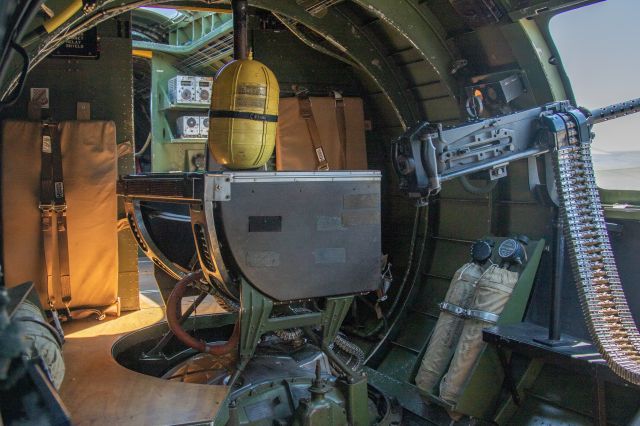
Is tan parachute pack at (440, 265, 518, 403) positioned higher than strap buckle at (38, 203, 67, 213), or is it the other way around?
strap buckle at (38, 203, 67, 213)

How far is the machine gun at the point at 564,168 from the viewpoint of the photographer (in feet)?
10.9

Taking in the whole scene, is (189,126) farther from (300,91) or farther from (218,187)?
(218,187)

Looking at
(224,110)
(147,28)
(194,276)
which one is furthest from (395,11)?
(147,28)

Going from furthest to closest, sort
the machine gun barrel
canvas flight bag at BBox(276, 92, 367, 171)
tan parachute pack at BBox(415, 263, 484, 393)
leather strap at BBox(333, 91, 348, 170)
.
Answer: leather strap at BBox(333, 91, 348, 170)
canvas flight bag at BBox(276, 92, 367, 171)
tan parachute pack at BBox(415, 263, 484, 393)
the machine gun barrel

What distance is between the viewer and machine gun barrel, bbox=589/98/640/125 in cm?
356

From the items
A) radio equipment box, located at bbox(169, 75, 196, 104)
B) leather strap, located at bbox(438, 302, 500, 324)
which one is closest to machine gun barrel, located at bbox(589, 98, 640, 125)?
leather strap, located at bbox(438, 302, 500, 324)

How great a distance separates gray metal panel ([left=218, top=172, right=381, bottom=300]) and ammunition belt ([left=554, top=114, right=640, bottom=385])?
1160 mm

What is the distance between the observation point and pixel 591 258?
3.42m

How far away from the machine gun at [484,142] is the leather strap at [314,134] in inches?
88.9

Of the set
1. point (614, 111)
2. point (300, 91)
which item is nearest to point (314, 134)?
point (300, 91)

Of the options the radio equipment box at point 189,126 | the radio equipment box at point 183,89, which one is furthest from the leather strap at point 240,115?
the radio equipment box at point 189,126

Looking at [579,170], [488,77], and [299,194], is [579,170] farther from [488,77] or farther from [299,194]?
[299,194]

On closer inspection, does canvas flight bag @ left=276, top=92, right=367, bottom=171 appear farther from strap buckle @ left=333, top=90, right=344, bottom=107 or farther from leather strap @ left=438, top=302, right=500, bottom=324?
leather strap @ left=438, top=302, right=500, bottom=324

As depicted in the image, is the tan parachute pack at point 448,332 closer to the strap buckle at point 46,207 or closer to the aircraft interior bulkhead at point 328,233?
the aircraft interior bulkhead at point 328,233
